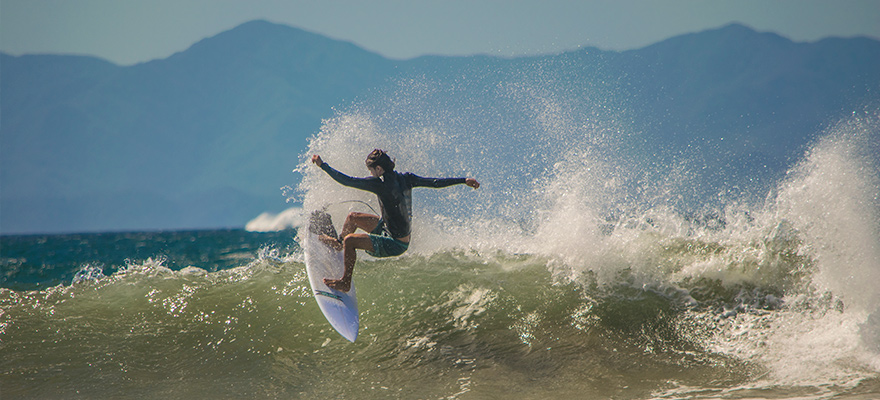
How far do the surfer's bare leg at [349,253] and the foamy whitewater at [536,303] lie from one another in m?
0.67

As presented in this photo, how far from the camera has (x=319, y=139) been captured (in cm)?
852

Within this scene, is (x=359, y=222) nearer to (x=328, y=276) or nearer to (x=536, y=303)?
(x=328, y=276)

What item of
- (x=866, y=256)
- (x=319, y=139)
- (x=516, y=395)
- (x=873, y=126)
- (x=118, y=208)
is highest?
(x=118, y=208)

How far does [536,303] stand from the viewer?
625 cm

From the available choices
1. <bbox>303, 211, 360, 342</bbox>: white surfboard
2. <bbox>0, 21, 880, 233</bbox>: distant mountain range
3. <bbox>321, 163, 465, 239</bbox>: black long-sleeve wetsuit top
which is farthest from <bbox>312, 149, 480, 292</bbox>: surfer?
<bbox>0, 21, 880, 233</bbox>: distant mountain range

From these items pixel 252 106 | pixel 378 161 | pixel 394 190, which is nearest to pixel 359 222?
pixel 394 190

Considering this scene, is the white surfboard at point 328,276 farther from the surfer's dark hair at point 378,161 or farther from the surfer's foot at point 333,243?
the surfer's dark hair at point 378,161

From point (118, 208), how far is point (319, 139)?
94.0 m

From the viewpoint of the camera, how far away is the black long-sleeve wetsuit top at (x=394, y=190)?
5492 mm

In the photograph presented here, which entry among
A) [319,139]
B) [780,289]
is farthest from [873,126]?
[319,139]

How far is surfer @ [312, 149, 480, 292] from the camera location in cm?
552

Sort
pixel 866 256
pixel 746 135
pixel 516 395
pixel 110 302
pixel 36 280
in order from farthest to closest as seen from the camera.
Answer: pixel 746 135 < pixel 36 280 < pixel 110 302 < pixel 866 256 < pixel 516 395

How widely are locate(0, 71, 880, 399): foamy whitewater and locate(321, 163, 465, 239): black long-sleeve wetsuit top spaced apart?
3.90 ft

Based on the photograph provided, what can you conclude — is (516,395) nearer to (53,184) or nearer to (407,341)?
(407,341)
